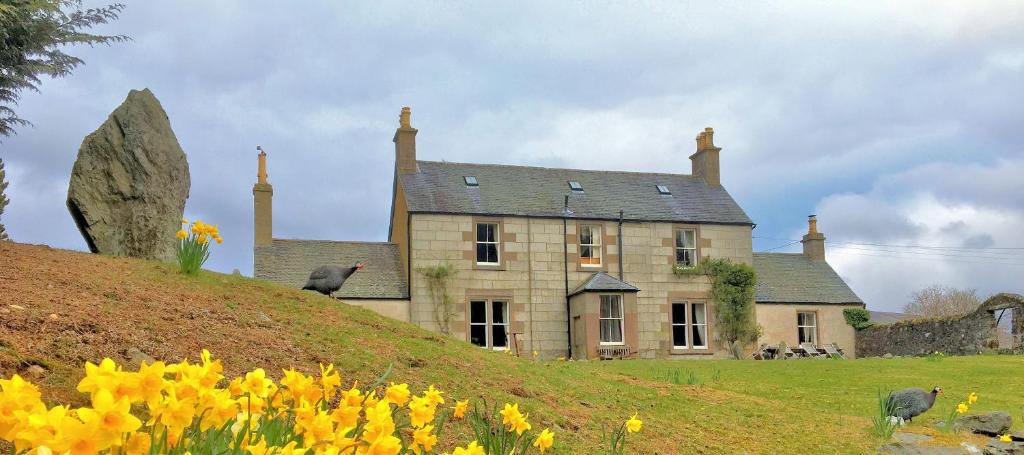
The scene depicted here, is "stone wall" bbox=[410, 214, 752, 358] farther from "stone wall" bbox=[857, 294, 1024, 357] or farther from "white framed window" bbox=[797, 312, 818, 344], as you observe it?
"stone wall" bbox=[857, 294, 1024, 357]

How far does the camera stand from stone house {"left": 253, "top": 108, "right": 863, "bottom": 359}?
97.0 feet

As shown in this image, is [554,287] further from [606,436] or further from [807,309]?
[606,436]

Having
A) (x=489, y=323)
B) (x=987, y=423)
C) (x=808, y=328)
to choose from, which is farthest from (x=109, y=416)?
(x=808, y=328)

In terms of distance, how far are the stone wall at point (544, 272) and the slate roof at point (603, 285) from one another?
80 cm

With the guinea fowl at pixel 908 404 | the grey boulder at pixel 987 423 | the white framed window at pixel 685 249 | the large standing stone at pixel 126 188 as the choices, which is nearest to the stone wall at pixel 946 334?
the white framed window at pixel 685 249

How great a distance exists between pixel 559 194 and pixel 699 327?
23.2 ft

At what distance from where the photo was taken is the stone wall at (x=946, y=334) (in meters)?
29.5

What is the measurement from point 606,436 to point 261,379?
19.3ft

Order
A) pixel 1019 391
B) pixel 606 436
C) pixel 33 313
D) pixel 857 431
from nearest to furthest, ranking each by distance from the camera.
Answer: pixel 33 313
pixel 606 436
pixel 857 431
pixel 1019 391

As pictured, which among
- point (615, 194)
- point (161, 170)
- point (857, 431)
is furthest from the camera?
point (615, 194)

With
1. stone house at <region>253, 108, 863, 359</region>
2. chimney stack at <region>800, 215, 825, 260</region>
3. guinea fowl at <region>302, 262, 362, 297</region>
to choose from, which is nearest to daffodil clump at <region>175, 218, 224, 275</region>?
guinea fowl at <region>302, 262, 362, 297</region>

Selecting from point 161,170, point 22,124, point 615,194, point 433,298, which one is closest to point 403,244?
point 433,298

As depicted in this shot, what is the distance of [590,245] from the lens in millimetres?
31297

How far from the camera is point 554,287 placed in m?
30.6
